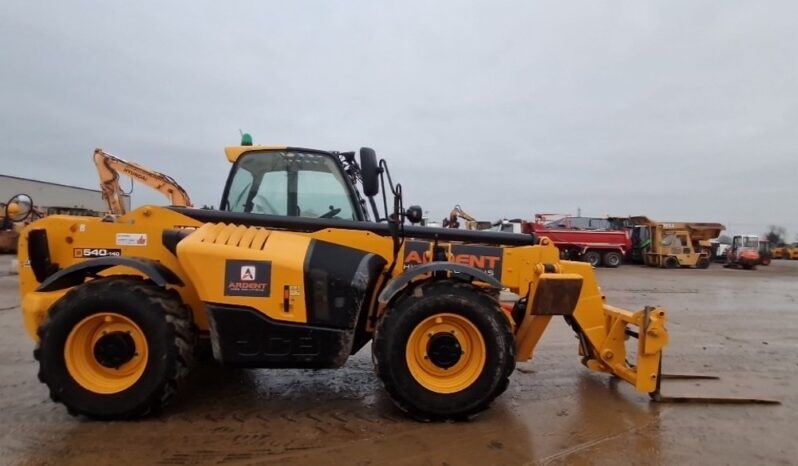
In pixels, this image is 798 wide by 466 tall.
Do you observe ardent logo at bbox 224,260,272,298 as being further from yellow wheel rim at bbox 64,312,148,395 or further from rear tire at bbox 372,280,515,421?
rear tire at bbox 372,280,515,421

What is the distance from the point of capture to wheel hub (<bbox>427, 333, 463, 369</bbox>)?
12.4 feet

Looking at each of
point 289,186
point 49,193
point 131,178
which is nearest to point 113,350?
point 289,186

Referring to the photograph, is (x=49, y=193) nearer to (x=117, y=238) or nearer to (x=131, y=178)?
(x=131, y=178)

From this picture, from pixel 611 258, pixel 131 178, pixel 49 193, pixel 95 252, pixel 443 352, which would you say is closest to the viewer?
pixel 443 352

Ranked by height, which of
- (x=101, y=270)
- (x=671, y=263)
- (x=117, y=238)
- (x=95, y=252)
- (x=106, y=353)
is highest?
(x=117, y=238)

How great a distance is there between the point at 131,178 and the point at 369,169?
724cm

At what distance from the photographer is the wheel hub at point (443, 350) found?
3.77 m

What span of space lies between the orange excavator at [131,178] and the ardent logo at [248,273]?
6.06 metres

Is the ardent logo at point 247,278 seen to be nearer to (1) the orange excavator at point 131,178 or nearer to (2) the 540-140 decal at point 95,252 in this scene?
(2) the 540-140 decal at point 95,252

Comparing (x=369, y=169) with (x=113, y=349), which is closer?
(x=113, y=349)

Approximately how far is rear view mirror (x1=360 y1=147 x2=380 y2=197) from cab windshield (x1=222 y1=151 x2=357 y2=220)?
23.5 inches

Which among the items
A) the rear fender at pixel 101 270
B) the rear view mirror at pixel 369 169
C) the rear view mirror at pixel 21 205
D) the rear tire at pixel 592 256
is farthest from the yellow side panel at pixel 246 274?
the rear tire at pixel 592 256

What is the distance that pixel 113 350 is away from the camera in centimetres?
365

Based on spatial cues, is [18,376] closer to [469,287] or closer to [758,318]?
[469,287]
